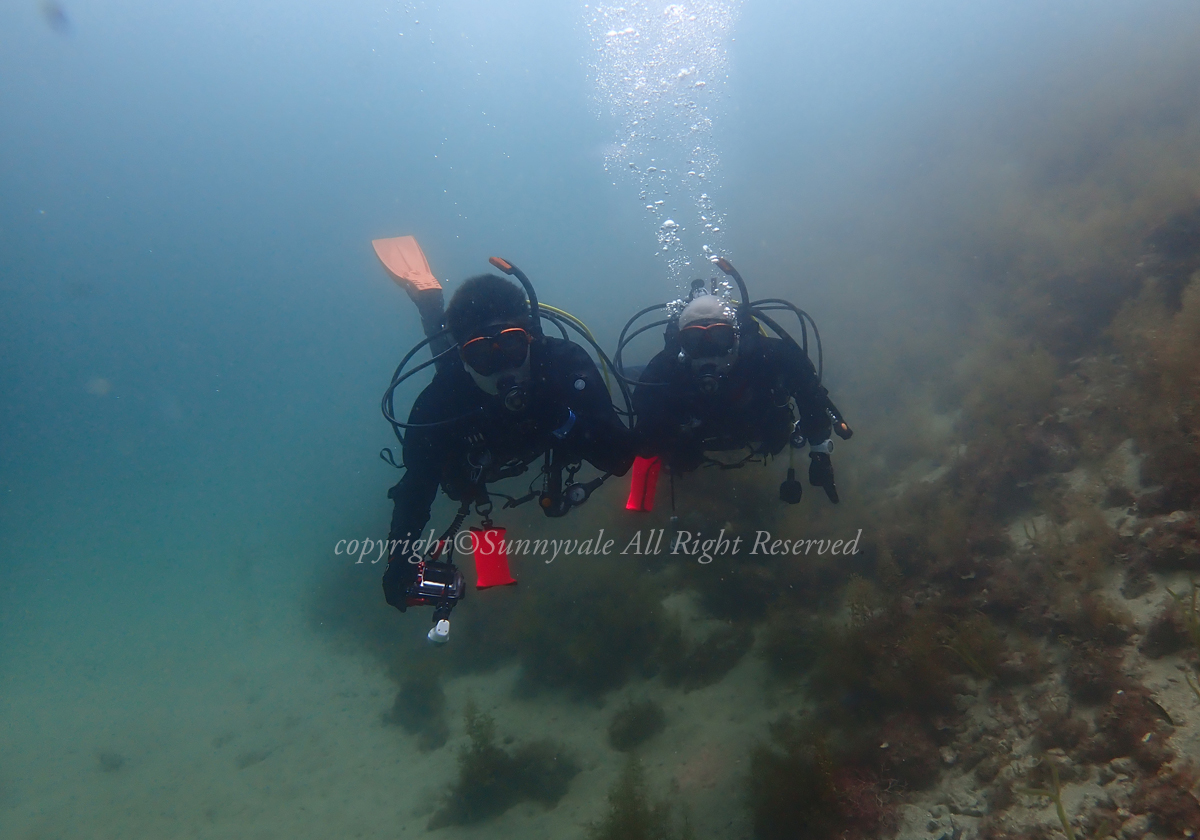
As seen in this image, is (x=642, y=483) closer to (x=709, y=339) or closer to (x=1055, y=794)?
(x=709, y=339)

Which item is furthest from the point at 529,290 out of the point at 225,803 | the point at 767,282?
the point at 767,282

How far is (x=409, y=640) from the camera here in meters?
12.7

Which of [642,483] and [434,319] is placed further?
[434,319]

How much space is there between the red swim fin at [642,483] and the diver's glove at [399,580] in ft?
7.06

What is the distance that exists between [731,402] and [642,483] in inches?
48.1

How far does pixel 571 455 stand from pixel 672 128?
60.6 m

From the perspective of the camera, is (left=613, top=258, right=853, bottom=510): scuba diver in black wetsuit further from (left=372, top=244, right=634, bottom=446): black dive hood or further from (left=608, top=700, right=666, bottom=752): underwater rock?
(left=608, top=700, right=666, bottom=752): underwater rock

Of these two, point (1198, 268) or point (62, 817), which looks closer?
point (1198, 268)

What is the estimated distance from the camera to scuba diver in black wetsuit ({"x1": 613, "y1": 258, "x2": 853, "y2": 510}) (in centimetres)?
495

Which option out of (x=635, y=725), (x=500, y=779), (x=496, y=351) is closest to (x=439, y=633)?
(x=496, y=351)

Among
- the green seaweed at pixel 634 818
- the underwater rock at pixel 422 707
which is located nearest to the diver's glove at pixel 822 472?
the green seaweed at pixel 634 818

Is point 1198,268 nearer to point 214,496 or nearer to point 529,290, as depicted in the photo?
point 529,290

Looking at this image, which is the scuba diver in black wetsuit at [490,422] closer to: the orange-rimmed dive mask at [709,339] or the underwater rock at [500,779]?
the orange-rimmed dive mask at [709,339]

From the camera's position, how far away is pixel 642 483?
17.1ft
